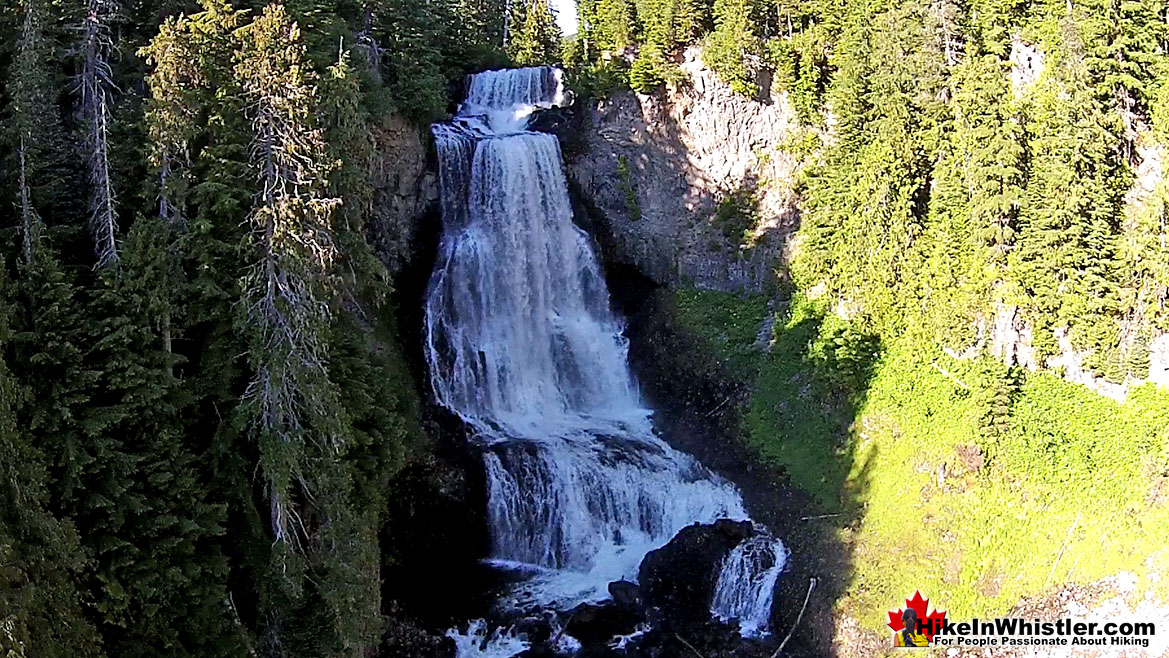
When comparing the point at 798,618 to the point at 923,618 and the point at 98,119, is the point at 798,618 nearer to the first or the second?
the point at 923,618

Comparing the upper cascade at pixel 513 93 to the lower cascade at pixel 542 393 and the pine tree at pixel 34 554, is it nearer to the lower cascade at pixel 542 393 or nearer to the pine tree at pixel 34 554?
the lower cascade at pixel 542 393

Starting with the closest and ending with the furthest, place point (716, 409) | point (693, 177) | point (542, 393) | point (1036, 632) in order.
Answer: point (1036, 632), point (716, 409), point (542, 393), point (693, 177)

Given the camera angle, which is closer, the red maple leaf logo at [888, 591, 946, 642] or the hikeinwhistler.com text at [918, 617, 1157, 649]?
the hikeinwhistler.com text at [918, 617, 1157, 649]

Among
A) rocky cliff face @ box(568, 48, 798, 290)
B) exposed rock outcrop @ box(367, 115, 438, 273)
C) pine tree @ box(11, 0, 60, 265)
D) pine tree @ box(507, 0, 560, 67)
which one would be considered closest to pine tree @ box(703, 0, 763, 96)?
rocky cliff face @ box(568, 48, 798, 290)

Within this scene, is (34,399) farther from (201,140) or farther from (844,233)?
(844,233)

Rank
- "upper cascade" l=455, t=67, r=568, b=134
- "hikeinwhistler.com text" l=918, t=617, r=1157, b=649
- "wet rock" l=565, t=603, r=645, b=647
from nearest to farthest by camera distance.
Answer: "hikeinwhistler.com text" l=918, t=617, r=1157, b=649, "wet rock" l=565, t=603, r=645, b=647, "upper cascade" l=455, t=67, r=568, b=134


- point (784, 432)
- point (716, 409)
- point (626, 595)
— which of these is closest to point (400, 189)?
point (716, 409)

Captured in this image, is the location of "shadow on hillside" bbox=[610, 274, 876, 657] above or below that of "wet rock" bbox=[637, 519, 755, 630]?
above
